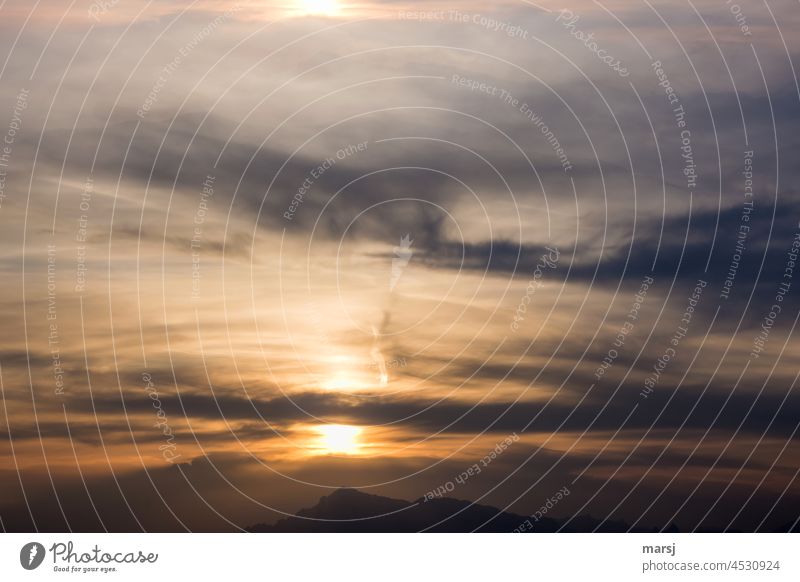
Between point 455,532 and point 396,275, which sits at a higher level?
point 396,275

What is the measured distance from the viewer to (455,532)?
1438 inches

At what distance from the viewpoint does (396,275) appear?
40875 millimetres
